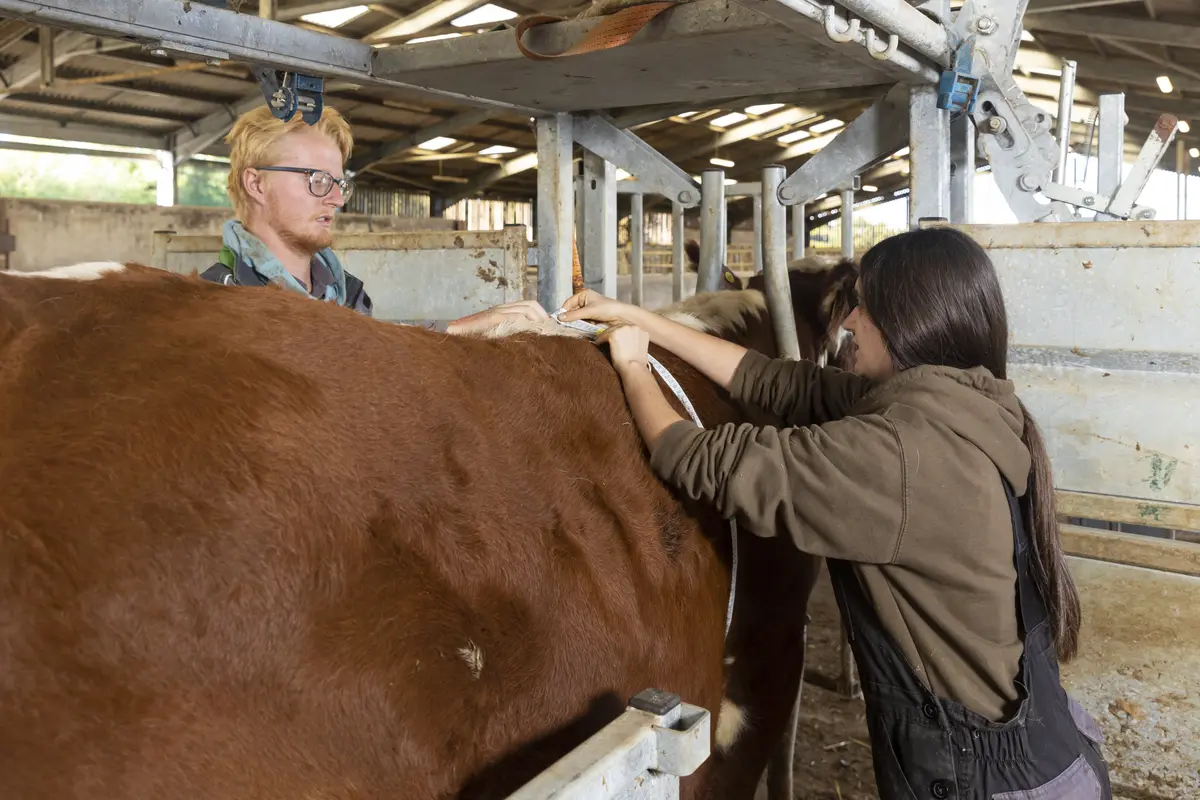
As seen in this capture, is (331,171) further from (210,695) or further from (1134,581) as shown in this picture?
(1134,581)

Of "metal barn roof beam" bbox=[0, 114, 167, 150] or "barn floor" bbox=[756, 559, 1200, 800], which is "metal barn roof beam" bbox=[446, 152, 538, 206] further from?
"barn floor" bbox=[756, 559, 1200, 800]

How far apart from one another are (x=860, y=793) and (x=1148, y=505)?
1.38m

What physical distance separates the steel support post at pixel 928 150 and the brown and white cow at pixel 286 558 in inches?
67.7

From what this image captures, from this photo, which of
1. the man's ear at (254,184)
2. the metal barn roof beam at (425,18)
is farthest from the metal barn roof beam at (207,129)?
the man's ear at (254,184)

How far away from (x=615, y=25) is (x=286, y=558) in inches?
68.9

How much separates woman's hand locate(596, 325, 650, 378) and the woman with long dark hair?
26mm

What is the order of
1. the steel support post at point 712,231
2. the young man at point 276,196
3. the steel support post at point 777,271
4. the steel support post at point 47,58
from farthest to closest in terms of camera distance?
1. the steel support post at point 47,58
2. the steel support post at point 712,231
3. the steel support post at point 777,271
4. the young man at point 276,196

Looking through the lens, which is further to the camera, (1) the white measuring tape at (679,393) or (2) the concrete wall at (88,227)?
(2) the concrete wall at (88,227)

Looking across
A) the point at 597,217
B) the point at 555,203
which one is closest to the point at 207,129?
the point at 597,217

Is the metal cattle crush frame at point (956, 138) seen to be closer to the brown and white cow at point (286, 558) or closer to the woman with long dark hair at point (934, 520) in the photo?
the woman with long dark hair at point (934, 520)

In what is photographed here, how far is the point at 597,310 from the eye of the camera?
6.47ft

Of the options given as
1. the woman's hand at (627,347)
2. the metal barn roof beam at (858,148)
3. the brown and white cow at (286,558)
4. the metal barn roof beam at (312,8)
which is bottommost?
the brown and white cow at (286,558)

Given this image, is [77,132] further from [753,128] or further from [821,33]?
[821,33]

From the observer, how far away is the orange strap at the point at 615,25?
2236 millimetres
